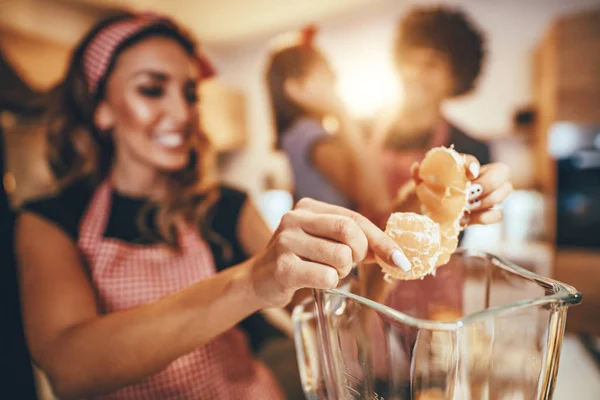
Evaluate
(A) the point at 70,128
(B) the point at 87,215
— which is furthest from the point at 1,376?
(A) the point at 70,128

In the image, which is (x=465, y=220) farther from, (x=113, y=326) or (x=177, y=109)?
(x=177, y=109)

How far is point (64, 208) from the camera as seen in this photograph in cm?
62

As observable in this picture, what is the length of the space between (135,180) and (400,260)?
0.64 m

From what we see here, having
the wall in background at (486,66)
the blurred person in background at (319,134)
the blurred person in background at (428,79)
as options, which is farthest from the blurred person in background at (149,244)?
the wall in background at (486,66)

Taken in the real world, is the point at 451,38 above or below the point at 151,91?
above

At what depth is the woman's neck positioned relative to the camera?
707 mm

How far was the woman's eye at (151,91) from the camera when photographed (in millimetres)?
680

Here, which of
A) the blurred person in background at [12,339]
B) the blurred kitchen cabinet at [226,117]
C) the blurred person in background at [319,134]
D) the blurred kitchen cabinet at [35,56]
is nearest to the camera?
the blurred person in background at [12,339]

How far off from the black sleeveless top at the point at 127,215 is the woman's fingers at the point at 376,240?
0.43 m

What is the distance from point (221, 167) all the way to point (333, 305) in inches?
89.1

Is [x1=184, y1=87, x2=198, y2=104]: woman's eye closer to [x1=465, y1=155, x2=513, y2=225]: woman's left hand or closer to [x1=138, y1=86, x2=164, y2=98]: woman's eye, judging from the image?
[x1=138, y1=86, x2=164, y2=98]: woman's eye

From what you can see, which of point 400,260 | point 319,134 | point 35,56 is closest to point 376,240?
point 400,260

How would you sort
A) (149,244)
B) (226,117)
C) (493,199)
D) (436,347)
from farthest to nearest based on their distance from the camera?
1. (226,117)
2. (149,244)
3. (493,199)
4. (436,347)

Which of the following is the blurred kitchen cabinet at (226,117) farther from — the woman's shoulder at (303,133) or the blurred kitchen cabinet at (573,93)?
the blurred kitchen cabinet at (573,93)
